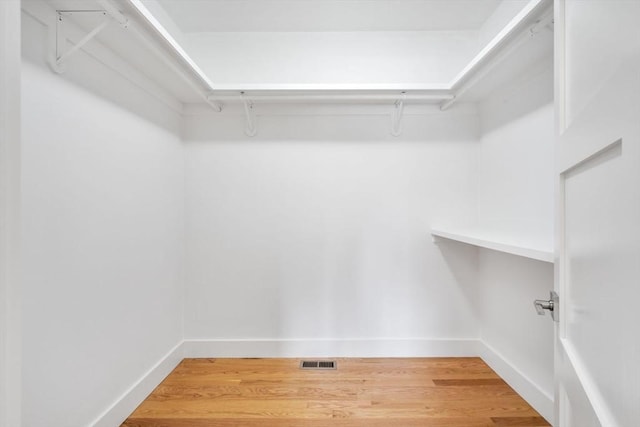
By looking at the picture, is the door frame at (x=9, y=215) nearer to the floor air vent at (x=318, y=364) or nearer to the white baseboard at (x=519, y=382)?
the floor air vent at (x=318, y=364)

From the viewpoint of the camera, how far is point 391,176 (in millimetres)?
2219

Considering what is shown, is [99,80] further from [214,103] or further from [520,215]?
[520,215]

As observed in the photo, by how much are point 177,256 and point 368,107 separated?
176cm

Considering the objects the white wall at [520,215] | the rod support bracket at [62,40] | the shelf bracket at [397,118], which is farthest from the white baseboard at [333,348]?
the rod support bracket at [62,40]

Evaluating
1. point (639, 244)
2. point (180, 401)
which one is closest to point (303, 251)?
point (180, 401)

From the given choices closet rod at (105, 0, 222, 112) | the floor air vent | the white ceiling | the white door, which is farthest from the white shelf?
closet rod at (105, 0, 222, 112)

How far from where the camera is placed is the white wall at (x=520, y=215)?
1.57 m

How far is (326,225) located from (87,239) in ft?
4.62

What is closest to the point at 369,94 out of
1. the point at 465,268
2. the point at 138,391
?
the point at 465,268

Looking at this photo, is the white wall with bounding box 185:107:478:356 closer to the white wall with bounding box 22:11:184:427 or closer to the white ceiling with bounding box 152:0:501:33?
the white wall with bounding box 22:11:184:427

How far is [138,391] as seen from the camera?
1.65 meters

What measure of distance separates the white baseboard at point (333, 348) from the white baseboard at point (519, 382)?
130 millimetres

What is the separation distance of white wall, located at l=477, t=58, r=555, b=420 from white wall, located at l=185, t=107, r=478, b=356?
0.14m

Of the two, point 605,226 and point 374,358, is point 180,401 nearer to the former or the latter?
point 374,358
